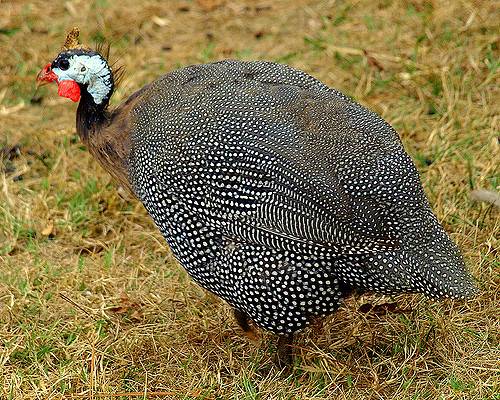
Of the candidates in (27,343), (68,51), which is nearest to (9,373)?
(27,343)

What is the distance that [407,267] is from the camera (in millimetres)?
3066

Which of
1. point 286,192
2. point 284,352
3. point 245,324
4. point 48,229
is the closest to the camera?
point 286,192

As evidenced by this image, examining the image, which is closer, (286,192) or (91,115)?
(286,192)

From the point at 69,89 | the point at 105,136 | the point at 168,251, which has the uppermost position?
the point at 69,89

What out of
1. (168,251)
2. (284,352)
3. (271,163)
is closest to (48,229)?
(168,251)

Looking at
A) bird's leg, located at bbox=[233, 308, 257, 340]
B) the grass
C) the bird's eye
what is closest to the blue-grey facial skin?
the bird's eye

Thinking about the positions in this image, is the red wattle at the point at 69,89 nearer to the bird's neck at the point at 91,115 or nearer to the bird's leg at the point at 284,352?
the bird's neck at the point at 91,115

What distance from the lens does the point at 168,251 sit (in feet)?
13.8

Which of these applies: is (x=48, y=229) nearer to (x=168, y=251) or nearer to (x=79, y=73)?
(x=168, y=251)

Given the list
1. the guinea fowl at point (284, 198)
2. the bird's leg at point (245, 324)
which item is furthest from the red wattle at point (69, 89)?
the bird's leg at point (245, 324)

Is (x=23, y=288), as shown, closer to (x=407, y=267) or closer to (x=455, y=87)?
(x=407, y=267)

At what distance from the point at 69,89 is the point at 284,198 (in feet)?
3.61

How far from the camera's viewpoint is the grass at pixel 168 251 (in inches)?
134

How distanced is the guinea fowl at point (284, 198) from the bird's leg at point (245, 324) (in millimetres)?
225
